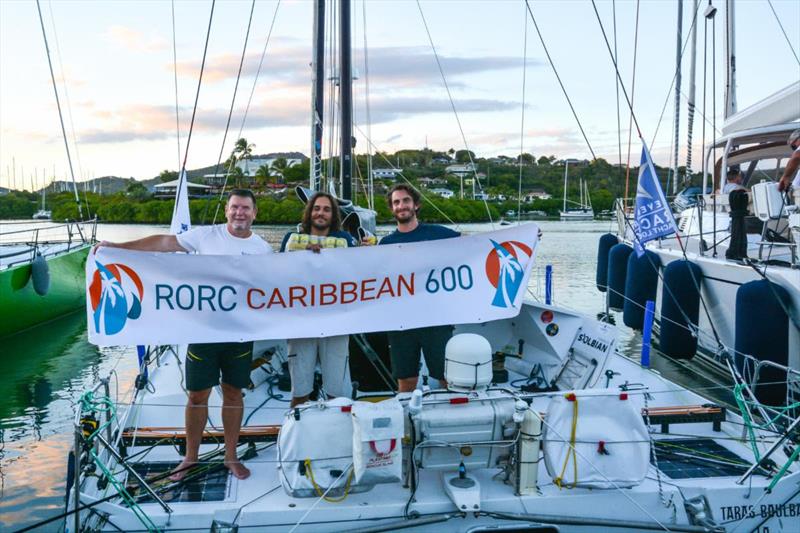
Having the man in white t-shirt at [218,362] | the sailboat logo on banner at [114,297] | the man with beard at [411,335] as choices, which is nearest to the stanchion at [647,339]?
the man with beard at [411,335]

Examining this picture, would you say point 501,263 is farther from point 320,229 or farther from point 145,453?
point 145,453

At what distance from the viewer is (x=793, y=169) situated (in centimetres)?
723

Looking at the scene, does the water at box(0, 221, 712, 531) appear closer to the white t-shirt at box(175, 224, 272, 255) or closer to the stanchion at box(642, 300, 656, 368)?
the white t-shirt at box(175, 224, 272, 255)

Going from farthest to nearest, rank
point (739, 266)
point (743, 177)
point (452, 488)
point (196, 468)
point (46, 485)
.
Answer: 1. point (743, 177)
2. point (739, 266)
3. point (46, 485)
4. point (196, 468)
5. point (452, 488)

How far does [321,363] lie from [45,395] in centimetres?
726

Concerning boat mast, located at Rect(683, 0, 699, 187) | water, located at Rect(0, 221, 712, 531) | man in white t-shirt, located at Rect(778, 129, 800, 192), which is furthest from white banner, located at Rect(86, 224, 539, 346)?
boat mast, located at Rect(683, 0, 699, 187)

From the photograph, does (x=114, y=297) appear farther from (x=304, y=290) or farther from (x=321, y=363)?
(x=321, y=363)

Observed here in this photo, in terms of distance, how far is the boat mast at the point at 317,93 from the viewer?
363 inches

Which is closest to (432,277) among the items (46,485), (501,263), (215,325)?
(501,263)

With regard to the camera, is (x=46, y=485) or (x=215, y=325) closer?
(x=215, y=325)

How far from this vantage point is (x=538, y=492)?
3818 mm

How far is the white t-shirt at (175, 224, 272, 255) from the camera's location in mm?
4484

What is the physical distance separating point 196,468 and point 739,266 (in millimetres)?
7511

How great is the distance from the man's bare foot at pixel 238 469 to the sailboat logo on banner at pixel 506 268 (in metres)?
2.11
